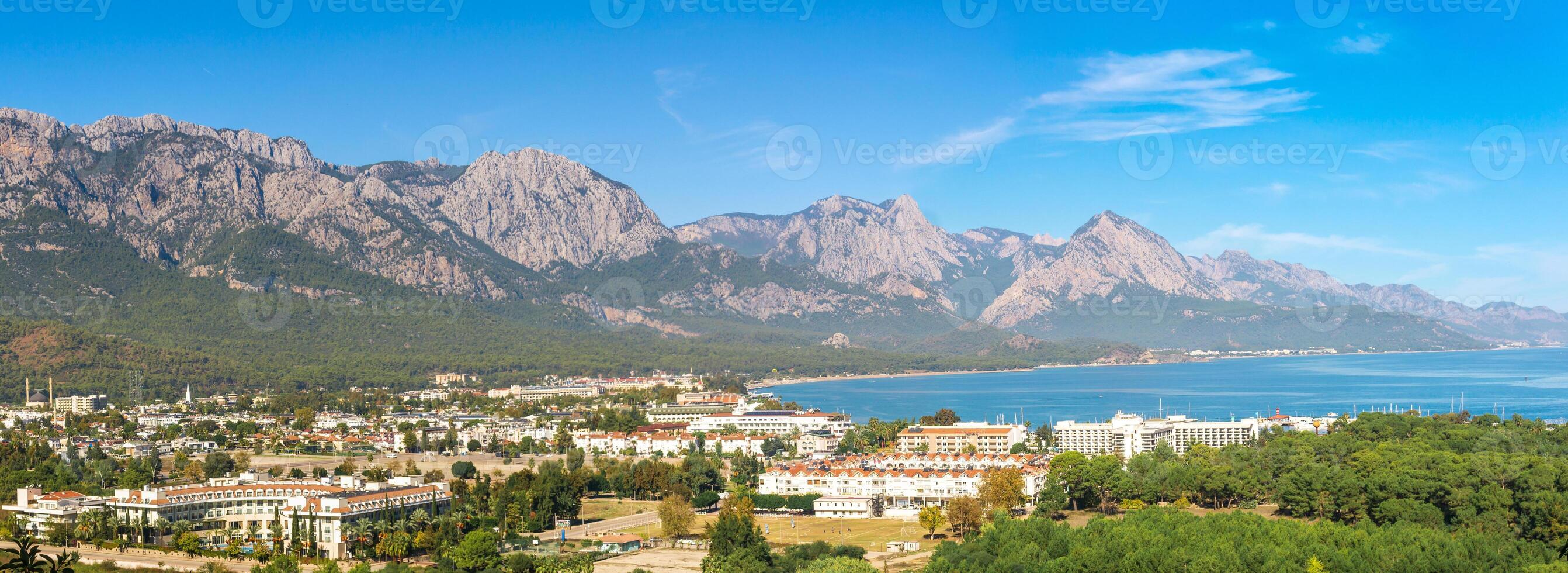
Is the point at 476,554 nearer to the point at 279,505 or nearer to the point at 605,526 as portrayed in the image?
the point at 279,505

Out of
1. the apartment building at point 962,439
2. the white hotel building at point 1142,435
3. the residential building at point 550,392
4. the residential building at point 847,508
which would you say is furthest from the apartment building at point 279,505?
the residential building at point 550,392

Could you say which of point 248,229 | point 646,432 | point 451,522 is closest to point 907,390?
point 646,432

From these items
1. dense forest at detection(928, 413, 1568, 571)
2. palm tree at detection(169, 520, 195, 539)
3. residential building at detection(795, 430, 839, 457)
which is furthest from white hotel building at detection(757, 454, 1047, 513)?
palm tree at detection(169, 520, 195, 539)

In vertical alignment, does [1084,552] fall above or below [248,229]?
below

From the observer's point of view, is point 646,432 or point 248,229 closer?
point 646,432

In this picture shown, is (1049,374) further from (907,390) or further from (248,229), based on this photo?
(248,229)

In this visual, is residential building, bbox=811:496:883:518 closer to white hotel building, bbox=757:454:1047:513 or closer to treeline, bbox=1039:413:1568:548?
white hotel building, bbox=757:454:1047:513
